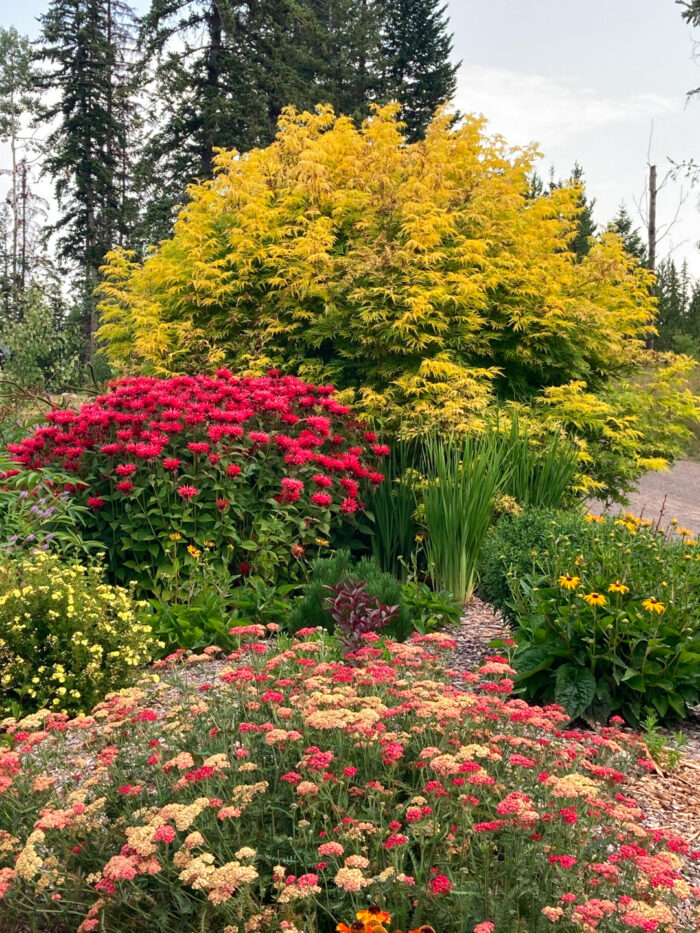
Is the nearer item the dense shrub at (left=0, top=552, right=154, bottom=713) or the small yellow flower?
the small yellow flower

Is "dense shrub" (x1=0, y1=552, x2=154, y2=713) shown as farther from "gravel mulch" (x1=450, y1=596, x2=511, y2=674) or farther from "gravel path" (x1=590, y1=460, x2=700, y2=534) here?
"gravel path" (x1=590, y1=460, x2=700, y2=534)

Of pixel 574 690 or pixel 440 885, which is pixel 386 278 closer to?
pixel 574 690

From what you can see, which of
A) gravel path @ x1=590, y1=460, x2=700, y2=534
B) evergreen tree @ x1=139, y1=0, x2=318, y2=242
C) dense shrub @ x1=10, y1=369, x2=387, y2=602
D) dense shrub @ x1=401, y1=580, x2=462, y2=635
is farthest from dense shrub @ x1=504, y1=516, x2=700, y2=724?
evergreen tree @ x1=139, y1=0, x2=318, y2=242

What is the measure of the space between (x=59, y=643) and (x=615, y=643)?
2429 millimetres

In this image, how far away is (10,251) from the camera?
3088cm

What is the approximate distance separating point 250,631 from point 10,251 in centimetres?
3197

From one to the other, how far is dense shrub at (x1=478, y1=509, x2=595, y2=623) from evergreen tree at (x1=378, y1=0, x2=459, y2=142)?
2625 centimetres

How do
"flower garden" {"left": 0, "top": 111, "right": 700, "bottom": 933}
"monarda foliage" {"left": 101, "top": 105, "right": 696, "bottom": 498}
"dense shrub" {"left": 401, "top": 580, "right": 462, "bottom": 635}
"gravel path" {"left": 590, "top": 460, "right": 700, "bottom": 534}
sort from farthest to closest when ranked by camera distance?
1. "gravel path" {"left": 590, "top": 460, "right": 700, "bottom": 534}
2. "monarda foliage" {"left": 101, "top": 105, "right": 696, "bottom": 498}
3. "dense shrub" {"left": 401, "top": 580, "right": 462, "bottom": 635}
4. "flower garden" {"left": 0, "top": 111, "right": 700, "bottom": 933}

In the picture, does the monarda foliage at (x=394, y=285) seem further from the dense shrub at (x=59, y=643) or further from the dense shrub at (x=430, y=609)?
the dense shrub at (x=59, y=643)

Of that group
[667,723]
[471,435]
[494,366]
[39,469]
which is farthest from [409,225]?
[667,723]

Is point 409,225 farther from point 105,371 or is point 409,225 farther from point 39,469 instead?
point 105,371

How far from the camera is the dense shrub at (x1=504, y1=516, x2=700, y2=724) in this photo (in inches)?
131

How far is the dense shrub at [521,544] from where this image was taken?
4207 millimetres

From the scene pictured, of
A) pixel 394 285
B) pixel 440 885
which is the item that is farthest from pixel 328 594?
pixel 394 285
